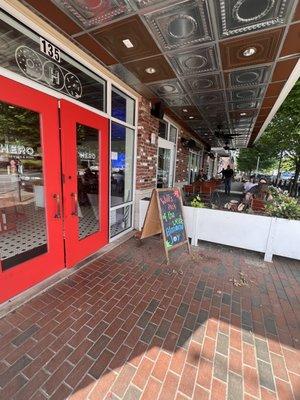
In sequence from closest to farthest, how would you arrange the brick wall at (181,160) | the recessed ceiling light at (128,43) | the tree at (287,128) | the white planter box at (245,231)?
the recessed ceiling light at (128,43) → the white planter box at (245,231) → the tree at (287,128) → the brick wall at (181,160)

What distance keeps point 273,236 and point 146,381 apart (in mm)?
2926

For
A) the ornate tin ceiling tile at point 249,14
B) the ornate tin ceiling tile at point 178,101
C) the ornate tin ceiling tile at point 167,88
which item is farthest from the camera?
the ornate tin ceiling tile at point 178,101

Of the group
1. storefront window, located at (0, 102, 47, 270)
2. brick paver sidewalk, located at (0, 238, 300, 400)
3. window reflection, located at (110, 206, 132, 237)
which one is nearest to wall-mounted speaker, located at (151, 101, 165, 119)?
window reflection, located at (110, 206, 132, 237)

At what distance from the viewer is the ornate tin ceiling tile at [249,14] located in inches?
78.0

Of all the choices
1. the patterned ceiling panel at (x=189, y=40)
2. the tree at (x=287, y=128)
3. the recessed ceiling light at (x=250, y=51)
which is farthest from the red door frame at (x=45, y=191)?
the tree at (x=287, y=128)

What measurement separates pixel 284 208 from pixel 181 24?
3.04 meters

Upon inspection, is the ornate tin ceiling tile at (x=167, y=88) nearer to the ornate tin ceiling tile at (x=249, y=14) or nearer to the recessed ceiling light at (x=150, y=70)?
the recessed ceiling light at (x=150, y=70)

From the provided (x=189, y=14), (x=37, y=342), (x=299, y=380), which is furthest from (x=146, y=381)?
(x=189, y=14)

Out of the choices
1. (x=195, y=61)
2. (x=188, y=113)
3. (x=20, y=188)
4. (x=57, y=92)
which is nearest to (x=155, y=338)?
(x=20, y=188)

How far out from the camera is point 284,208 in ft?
11.3

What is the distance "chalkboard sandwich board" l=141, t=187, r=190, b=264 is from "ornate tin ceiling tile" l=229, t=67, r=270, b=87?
2166 mm

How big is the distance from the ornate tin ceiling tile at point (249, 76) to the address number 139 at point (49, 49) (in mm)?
2623

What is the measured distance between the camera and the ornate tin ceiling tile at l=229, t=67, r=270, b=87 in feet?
10.7

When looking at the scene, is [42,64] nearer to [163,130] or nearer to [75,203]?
[75,203]
